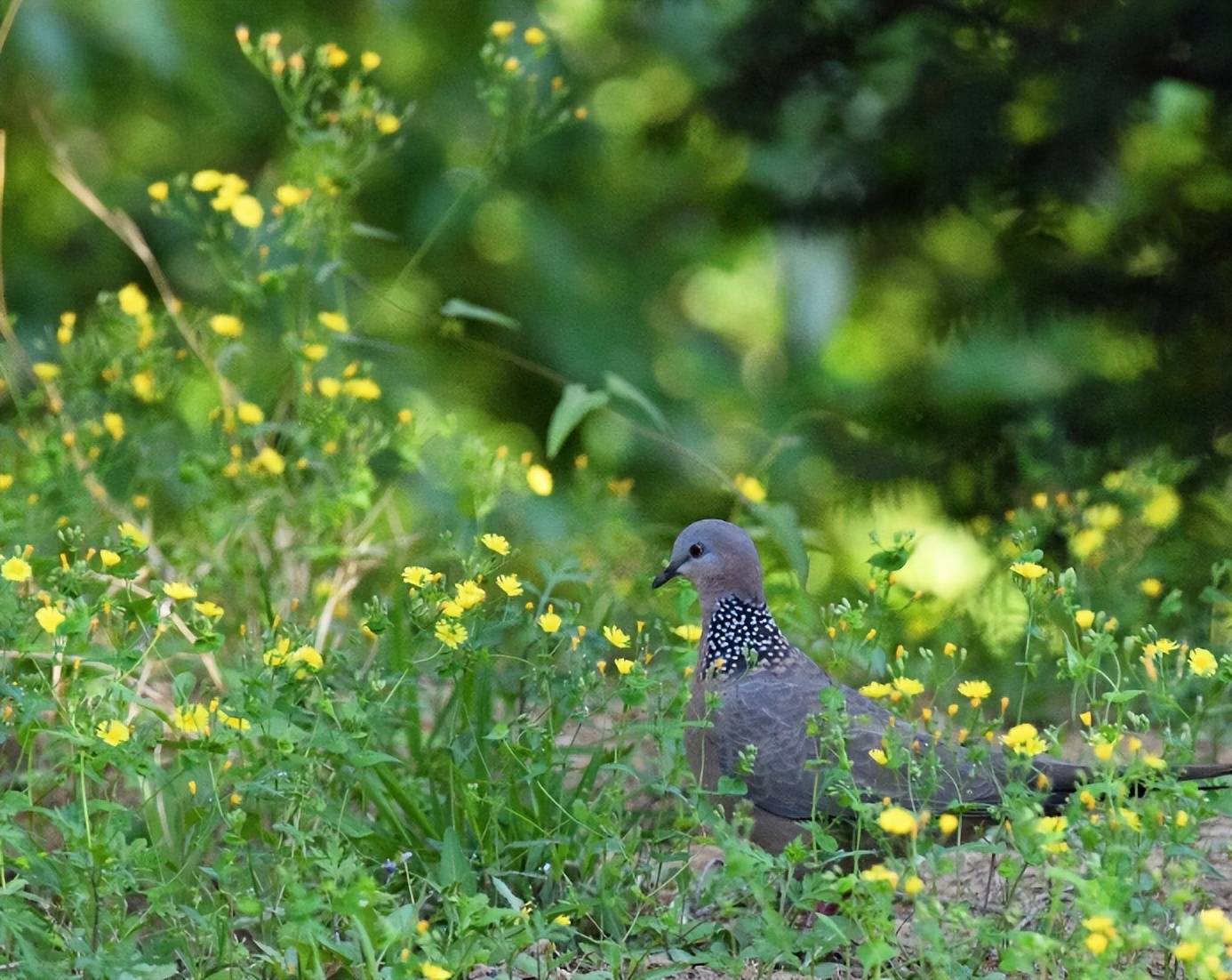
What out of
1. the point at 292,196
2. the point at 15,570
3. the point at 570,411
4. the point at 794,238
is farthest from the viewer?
the point at 794,238

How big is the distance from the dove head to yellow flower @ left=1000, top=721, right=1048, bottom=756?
1256mm

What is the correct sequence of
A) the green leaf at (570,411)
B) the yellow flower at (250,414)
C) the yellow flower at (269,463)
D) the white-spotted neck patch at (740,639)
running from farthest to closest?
the green leaf at (570,411), the yellow flower at (250,414), the yellow flower at (269,463), the white-spotted neck patch at (740,639)

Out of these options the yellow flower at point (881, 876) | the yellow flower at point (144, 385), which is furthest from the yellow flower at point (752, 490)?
the yellow flower at point (881, 876)

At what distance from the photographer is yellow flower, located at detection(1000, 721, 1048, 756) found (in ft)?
9.29

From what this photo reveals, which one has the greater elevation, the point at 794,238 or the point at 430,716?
the point at 794,238

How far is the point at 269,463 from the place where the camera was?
445 cm

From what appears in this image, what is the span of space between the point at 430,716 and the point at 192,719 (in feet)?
6.60

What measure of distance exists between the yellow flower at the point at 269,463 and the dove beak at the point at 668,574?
3.20 feet

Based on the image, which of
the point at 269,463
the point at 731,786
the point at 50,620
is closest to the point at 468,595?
the point at 731,786

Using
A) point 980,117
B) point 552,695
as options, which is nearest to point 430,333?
point 980,117

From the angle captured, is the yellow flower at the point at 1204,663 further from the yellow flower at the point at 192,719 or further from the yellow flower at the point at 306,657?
the yellow flower at the point at 192,719

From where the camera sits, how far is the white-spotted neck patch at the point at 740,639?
3989mm

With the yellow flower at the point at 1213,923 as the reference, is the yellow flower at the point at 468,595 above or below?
above

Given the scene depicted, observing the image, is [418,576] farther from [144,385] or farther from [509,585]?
[144,385]
